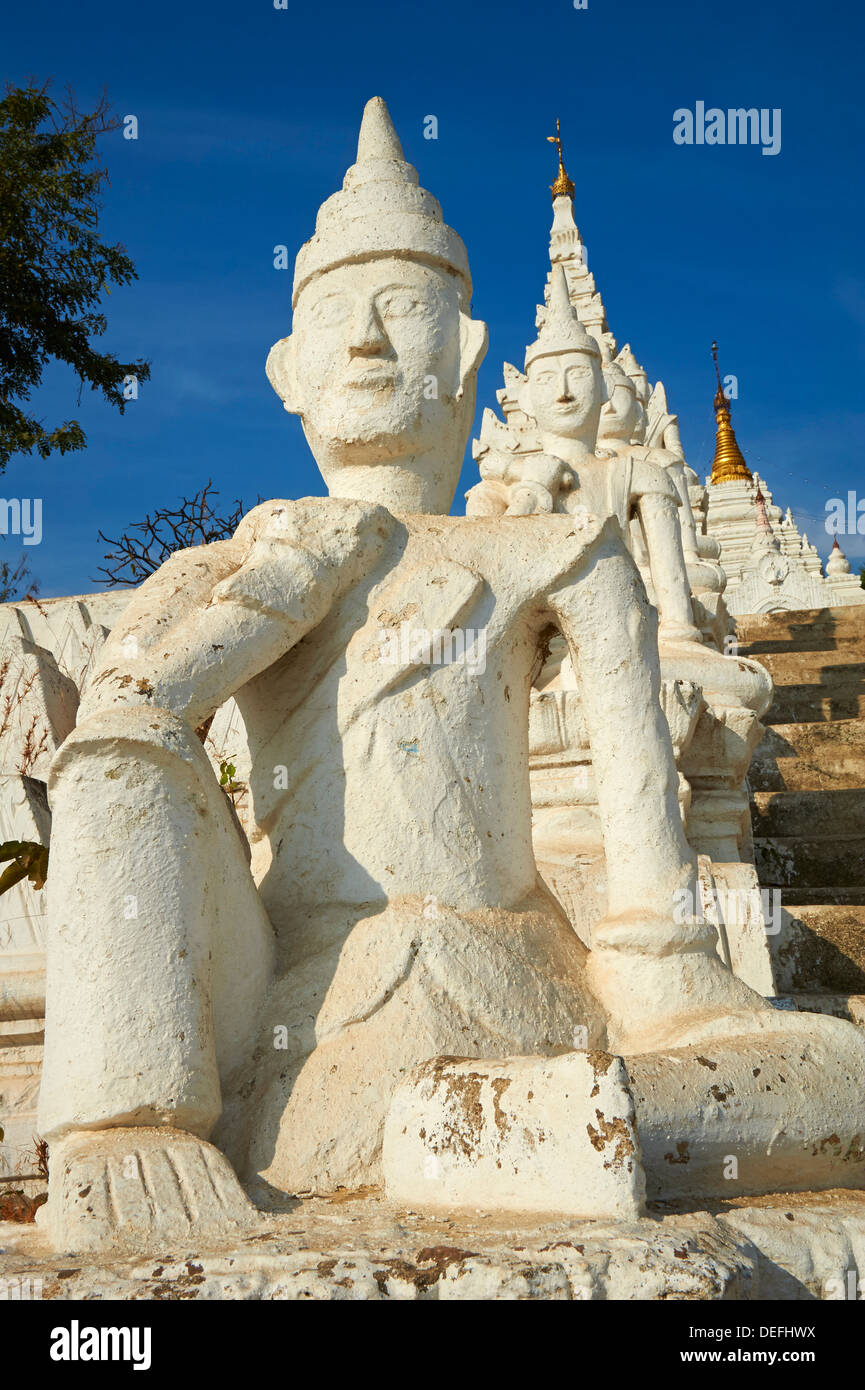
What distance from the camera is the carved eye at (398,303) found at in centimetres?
303

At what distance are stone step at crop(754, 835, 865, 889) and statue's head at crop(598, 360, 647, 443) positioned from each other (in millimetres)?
5167

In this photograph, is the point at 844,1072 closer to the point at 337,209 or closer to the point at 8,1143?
the point at 337,209

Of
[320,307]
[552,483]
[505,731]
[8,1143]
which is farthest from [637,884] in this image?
[552,483]

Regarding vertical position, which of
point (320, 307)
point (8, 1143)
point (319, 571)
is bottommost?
point (8, 1143)

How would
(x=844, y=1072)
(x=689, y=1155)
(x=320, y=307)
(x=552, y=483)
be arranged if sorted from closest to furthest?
(x=689, y=1155)
(x=844, y=1072)
(x=320, y=307)
(x=552, y=483)

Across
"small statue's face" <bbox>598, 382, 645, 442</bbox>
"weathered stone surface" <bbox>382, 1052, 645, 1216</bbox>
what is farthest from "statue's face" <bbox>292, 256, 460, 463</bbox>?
"small statue's face" <bbox>598, 382, 645, 442</bbox>

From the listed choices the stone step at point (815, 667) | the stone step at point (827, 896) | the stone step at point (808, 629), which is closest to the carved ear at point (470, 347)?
the stone step at point (827, 896)

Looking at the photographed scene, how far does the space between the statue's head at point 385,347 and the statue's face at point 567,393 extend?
11.9 feet

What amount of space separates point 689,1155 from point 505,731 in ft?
3.12

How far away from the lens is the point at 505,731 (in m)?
2.80

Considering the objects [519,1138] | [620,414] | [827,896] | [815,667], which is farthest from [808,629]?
[519,1138]

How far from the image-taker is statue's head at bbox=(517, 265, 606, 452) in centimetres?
673

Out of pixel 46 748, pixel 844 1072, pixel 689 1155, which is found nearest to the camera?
pixel 689 1155

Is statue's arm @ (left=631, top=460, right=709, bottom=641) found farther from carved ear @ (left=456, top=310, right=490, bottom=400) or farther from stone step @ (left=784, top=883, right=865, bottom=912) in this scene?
carved ear @ (left=456, top=310, right=490, bottom=400)
